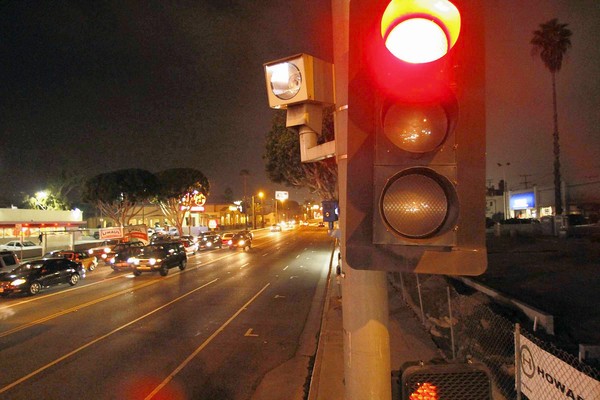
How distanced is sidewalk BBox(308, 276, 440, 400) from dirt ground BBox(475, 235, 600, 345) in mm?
3627

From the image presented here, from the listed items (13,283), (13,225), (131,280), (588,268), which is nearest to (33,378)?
(13,283)

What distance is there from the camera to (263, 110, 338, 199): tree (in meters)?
26.3

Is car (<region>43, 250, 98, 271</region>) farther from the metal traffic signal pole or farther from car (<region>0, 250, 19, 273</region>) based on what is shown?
the metal traffic signal pole

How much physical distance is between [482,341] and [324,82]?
8988mm

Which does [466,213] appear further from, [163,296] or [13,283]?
[13,283]

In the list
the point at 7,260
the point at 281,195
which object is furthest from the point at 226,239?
the point at 281,195

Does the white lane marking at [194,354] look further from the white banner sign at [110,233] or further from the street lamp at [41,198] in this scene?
the street lamp at [41,198]

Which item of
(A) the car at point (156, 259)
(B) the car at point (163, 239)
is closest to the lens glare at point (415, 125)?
(A) the car at point (156, 259)

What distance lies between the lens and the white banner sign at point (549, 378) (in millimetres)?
3748

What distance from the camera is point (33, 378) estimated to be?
27.7 feet

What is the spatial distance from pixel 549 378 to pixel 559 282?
16.0 metres

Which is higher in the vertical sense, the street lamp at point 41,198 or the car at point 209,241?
the street lamp at point 41,198

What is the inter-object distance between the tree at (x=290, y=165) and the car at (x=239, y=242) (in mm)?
12258

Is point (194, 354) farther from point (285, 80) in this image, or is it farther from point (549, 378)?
point (285, 80)
